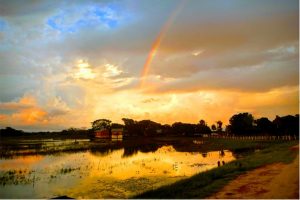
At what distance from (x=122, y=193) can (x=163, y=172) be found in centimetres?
1074

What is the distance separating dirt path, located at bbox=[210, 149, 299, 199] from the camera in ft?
55.1

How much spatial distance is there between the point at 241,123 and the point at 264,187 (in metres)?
98.1

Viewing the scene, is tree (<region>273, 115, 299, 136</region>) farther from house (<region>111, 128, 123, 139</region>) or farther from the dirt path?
house (<region>111, 128, 123, 139</region>)

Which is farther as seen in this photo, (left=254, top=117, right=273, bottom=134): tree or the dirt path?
(left=254, top=117, right=273, bottom=134): tree

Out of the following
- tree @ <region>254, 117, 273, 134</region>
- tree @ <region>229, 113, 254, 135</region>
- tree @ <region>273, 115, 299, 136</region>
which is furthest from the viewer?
tree @ <region>229, 113, 254, 135</region>

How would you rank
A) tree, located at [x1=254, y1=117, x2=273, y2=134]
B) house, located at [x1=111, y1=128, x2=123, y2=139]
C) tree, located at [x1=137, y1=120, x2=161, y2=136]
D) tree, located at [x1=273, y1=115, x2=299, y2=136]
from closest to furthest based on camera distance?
tree, located at [x1=273, y1=115, x2=299, y2=136] < tree, located at [x1=254, y1=117, x2=273, y2=134] < house, located at [x1=111, y1=128, x2=123, y2=139] < tree, located at [x1=137, y1=120, x2=161, y2=136]

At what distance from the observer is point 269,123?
10381 centimetres

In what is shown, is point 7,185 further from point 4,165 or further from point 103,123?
point 103,123

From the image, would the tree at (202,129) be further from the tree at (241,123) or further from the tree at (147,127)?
the tree at (241,123)

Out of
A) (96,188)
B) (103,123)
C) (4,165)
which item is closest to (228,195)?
(96,188)

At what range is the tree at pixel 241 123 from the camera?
11103 cm

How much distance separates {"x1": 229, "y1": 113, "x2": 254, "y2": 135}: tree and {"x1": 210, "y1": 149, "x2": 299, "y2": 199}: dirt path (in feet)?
293

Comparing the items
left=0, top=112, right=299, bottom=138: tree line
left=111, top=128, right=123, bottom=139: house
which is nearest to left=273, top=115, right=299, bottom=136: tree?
left=0, top=112, right=299, bottom=138: tree line

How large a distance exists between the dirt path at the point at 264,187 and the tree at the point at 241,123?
89.4 m
